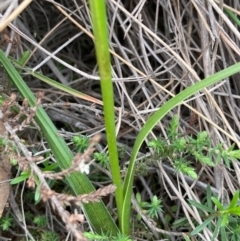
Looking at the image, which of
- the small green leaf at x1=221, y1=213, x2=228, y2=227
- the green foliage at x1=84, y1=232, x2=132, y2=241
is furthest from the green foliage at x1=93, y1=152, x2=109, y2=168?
the small green leaf at x1=221, y1=213, x2=228, y2=227

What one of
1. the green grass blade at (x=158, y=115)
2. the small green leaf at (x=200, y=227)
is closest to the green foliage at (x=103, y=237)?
the green grass blade at (x=158, y=115)

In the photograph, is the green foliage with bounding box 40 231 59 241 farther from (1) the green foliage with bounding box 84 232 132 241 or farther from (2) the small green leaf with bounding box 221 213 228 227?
(2) the small green leaf with bounding box 221 213 228 227

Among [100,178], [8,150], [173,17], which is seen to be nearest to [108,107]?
[8,150]

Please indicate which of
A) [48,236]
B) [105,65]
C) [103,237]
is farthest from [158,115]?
[48,236]

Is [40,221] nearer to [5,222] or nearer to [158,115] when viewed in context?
[5,222]

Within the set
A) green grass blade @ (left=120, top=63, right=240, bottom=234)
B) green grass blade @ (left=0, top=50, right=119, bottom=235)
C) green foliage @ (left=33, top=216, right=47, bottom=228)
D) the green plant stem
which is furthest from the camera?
green foliage @ (left=33, top=216, right=47, bottom=228)

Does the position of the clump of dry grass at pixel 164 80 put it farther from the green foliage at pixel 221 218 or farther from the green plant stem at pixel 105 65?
the green plant stem at pixel 105 65

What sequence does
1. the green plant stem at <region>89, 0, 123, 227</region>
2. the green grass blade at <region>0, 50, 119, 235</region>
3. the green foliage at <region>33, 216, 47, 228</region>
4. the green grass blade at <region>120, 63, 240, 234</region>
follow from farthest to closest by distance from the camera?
the green foliage at <region>33, 216, 47, 228</region> < the green grass blade at <region>0, 50, 119, 235</region> < the green grass blade at <region>120, 63, 240, 234</region> < the green plant stem at <region>89, 0, 123, 227</region>

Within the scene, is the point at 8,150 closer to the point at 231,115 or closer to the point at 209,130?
the point at 209,130
